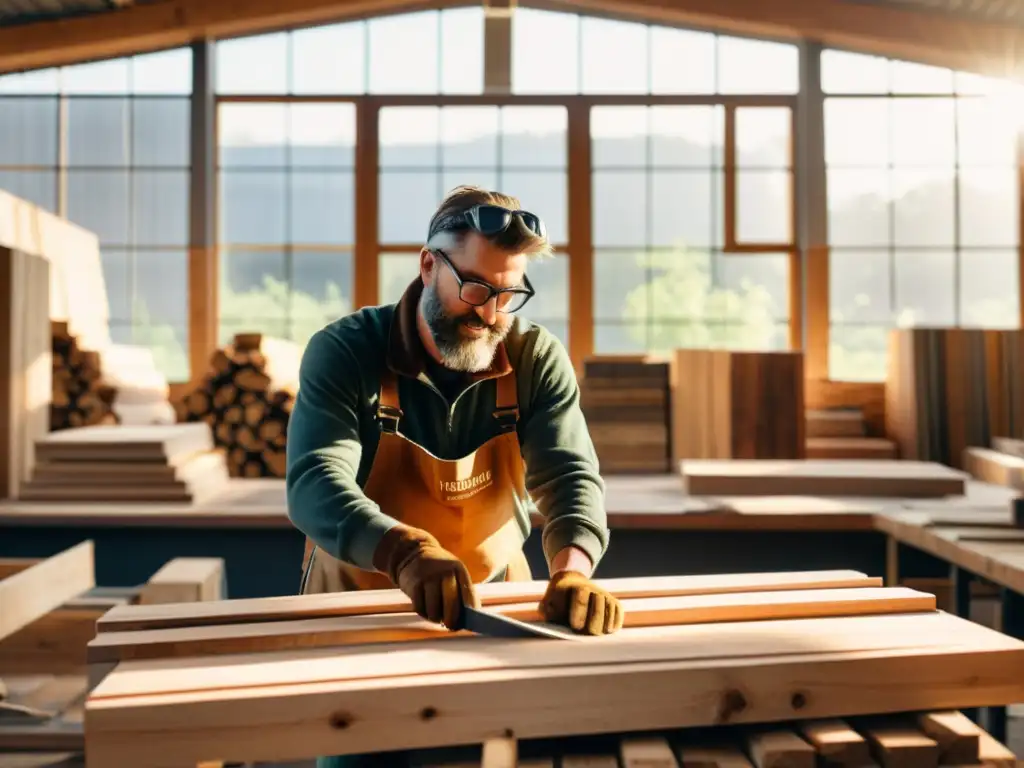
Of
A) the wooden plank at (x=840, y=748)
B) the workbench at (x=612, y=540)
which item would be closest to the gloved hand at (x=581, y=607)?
the wooden plank at (x=840, y=748)

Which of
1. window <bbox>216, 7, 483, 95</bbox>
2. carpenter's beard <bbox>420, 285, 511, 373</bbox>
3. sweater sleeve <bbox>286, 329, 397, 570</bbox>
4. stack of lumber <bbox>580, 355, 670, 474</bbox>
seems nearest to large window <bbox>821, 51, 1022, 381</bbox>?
stack of lumber <bbox>580, 355, 670, 474</bbox>

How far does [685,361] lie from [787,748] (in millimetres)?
4509

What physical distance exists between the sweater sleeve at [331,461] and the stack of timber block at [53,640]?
1.24 m

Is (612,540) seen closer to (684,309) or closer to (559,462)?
(559,462)

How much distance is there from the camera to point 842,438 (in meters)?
6.63

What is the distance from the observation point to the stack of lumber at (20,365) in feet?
14.8

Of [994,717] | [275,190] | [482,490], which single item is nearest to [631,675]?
[482,490]

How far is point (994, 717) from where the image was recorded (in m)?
3.16

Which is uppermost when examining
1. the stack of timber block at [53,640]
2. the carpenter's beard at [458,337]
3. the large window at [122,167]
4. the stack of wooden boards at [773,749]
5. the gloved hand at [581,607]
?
the large window at [122,167]

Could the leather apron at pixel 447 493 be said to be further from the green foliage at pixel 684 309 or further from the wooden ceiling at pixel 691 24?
the wooden ceiling at pixel 691 24

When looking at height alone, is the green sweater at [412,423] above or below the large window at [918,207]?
below

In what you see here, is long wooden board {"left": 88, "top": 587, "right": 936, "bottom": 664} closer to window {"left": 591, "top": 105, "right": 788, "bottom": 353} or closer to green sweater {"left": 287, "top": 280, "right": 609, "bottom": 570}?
green sweater {"left": 287, "top": 280, "right": 609, "bottom": 570}

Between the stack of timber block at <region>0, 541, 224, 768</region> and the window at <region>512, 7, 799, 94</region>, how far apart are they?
17.3 feet

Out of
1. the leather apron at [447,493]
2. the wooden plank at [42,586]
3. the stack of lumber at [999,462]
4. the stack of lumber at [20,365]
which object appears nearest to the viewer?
the leather apron at [447,493]
